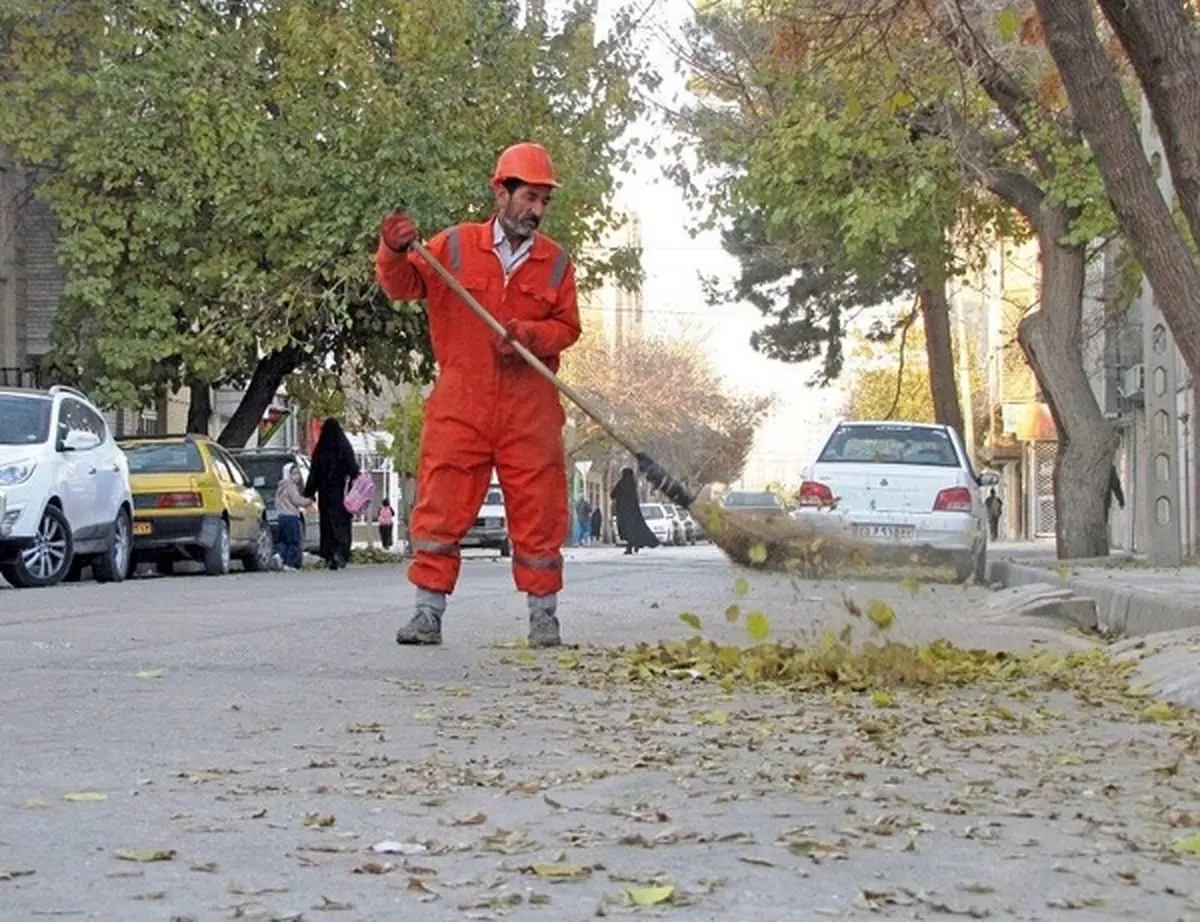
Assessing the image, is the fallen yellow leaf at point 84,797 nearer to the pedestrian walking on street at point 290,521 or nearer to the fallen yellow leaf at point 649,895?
the fallen yellow leaf at point 649,895

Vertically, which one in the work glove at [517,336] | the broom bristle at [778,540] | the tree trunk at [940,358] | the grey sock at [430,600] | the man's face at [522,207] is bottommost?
the grey sock at [430,600]

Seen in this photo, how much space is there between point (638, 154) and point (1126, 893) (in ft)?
104

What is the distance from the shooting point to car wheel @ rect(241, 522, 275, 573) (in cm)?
3030

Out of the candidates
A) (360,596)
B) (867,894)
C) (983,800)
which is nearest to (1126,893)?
(867,894)

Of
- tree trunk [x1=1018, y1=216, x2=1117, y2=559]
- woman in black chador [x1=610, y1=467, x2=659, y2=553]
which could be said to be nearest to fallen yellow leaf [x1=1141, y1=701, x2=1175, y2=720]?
tree trunk [x1=1018, y1=216, x2=1117, y2=559]

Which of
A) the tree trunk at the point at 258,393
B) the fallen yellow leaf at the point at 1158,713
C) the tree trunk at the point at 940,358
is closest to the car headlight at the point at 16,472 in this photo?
the fallen yellow leaf at the point at 1158,713

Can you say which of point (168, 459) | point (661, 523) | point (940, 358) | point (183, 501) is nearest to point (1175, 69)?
point (183, 501)

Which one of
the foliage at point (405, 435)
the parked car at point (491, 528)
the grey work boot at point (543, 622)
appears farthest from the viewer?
the foliage at point (405, 435)

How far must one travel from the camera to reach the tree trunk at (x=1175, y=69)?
11320mm

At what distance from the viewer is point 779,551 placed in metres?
11.6

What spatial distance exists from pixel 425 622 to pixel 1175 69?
4.13 metres

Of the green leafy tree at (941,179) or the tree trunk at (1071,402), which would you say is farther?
the tree trunk at (1071,402)

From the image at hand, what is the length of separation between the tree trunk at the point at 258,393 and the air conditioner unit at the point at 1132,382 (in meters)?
18.8

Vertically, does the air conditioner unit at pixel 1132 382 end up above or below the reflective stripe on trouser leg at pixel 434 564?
above
